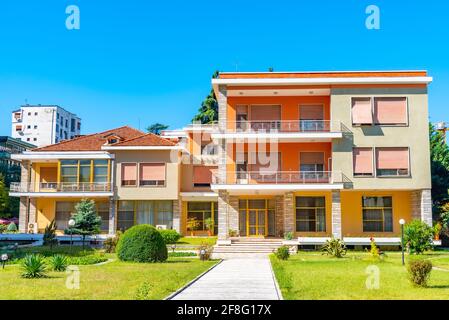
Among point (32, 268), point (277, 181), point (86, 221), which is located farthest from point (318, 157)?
point (32, 268)

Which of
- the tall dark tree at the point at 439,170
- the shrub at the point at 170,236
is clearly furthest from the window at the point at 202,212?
the tall dark tree at the point at 439,170

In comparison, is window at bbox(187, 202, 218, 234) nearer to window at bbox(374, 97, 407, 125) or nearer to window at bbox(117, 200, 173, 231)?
window at bbox(117, 200, 173, 231)

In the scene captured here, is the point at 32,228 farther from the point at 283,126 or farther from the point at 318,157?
the point at 318,157

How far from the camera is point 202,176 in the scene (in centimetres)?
3478

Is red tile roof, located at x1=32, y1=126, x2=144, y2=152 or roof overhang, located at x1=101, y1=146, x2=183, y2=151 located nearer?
roof overhang, located at x1=101, y1=146, x2=183, y2=151

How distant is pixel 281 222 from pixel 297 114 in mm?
6622

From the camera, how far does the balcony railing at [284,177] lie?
27.8 m

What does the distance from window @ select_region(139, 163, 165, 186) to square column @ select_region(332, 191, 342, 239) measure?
12.1m

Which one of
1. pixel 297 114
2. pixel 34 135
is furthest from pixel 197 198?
pixel 34 135

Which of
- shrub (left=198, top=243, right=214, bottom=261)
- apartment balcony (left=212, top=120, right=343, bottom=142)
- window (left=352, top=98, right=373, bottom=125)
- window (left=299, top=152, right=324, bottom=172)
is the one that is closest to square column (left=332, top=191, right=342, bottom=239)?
window (left=299, top=152, right=324, bottom=172)

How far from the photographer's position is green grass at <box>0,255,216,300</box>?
11039mm

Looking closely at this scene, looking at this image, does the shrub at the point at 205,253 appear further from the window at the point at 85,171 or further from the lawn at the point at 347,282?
the window at the point at 85,171
